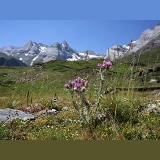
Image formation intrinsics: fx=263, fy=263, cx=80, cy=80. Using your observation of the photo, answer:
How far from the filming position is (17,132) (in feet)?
23.3

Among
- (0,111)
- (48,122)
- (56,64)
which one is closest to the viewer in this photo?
(48,122)

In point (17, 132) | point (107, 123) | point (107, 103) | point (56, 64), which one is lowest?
point (17, 132)

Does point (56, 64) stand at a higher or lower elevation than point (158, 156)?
higher

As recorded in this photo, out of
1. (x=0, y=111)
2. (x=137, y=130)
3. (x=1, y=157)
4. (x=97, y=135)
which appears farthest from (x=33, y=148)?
(x=0, y=111)

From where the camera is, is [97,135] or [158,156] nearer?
[158,156]

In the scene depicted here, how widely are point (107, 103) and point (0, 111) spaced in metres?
4.43

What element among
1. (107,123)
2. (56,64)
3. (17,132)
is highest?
(56,64)

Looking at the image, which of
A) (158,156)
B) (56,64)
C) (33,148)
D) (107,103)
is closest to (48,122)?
(107,103)

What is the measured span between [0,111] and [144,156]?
7.82 m

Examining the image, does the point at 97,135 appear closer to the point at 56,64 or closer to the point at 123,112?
the point at 123,112

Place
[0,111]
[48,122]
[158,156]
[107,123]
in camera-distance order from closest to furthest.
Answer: [158,156]
[107,123]
[48,122]
[0,111]

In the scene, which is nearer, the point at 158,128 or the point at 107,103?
the point at 158,128

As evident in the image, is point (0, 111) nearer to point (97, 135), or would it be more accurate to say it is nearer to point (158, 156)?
point (97, 135)

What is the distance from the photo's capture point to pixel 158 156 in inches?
110
